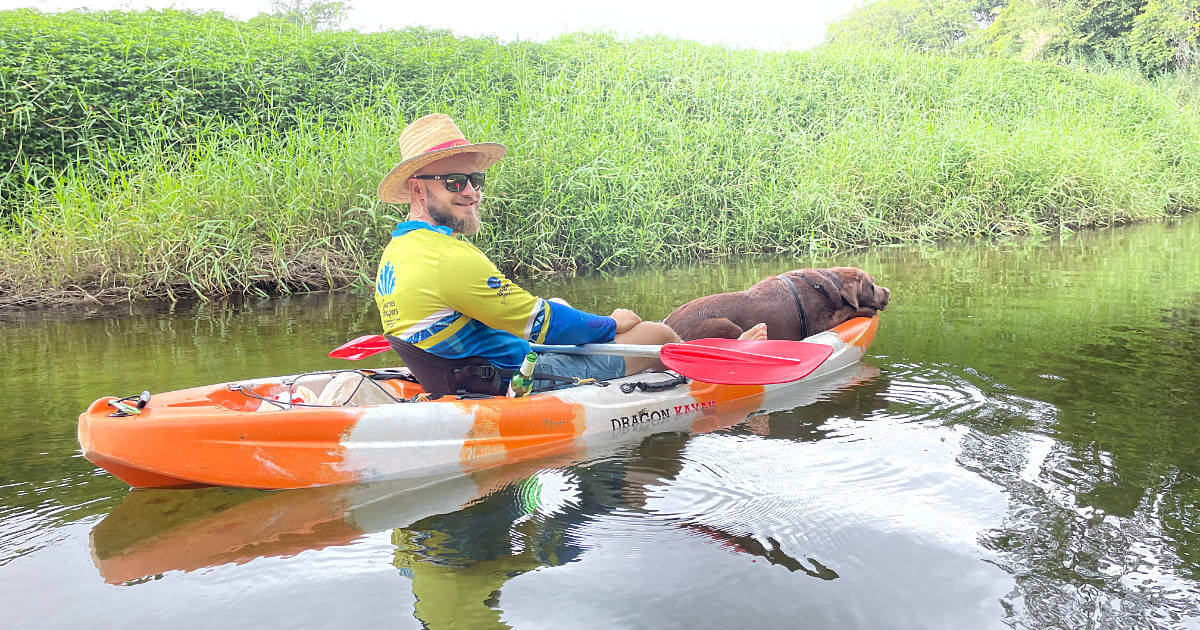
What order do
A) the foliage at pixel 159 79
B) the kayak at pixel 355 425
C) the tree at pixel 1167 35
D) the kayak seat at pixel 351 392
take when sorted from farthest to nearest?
the tree at pixel 1167 35, the foliage at pixel 159 79, the kayak seat at pixel 351 392, the kayak at pixel 355 425

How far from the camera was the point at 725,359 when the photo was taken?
423 cm

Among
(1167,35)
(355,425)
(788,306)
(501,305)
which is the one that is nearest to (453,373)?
(501,305)

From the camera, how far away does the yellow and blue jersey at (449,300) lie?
11.7 feet

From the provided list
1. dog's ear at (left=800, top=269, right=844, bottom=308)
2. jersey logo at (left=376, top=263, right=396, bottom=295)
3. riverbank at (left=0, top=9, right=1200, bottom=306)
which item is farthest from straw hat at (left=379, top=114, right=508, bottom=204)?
riverbank at (left=0, top=9, right=1200, bottom=306)

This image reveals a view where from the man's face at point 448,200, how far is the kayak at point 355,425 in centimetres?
77

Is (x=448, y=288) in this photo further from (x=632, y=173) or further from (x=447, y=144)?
(x=632, y=173)

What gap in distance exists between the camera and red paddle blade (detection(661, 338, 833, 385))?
166 inches

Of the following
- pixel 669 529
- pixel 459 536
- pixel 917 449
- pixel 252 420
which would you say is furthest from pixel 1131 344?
pixel 252 420

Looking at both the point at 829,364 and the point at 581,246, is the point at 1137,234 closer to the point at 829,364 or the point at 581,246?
the point at 581,246

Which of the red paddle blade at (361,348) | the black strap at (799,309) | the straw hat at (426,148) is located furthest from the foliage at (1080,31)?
the straw hat at (426,148)

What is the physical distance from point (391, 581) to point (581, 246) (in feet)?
25.1

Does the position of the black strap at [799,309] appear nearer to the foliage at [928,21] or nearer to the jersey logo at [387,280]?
the jersey logo at [387,280]

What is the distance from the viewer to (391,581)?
264 cm

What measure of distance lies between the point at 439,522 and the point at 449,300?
94 cm
